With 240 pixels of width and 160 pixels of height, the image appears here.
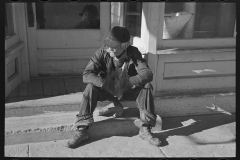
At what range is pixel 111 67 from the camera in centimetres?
320

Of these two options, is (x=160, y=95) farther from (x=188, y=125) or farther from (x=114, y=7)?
(x=114, y=7)

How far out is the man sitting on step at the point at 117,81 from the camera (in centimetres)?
304

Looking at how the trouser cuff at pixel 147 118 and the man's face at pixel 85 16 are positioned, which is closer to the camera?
the trouser cuff at pixel 147 118

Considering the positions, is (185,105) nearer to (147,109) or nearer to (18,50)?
(147,109)

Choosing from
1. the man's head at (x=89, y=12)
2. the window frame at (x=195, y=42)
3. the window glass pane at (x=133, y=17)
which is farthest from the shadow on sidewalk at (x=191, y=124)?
the man's head at (x=89, y=12)

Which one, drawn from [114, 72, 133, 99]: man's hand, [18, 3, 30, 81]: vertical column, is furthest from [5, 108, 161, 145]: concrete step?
[18, 3, 30, 81]: vertical column

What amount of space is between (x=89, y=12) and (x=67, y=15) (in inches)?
14.4

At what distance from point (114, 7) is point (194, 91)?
1.90 metres

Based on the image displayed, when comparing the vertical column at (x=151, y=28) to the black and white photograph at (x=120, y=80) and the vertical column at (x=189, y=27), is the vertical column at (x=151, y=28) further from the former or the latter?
the vertical column at (x=189, y=27)

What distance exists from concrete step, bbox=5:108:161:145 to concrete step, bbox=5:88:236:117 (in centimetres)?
11

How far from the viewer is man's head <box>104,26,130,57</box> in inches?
118

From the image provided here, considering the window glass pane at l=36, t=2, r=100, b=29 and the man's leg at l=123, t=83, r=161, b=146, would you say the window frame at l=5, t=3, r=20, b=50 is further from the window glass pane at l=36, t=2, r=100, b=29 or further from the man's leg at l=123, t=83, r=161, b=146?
the man's leg at l=123, t=83, r=161, b=146

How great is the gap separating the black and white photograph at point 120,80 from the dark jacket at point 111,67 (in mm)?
12

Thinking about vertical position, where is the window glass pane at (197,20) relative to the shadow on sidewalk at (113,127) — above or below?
above
